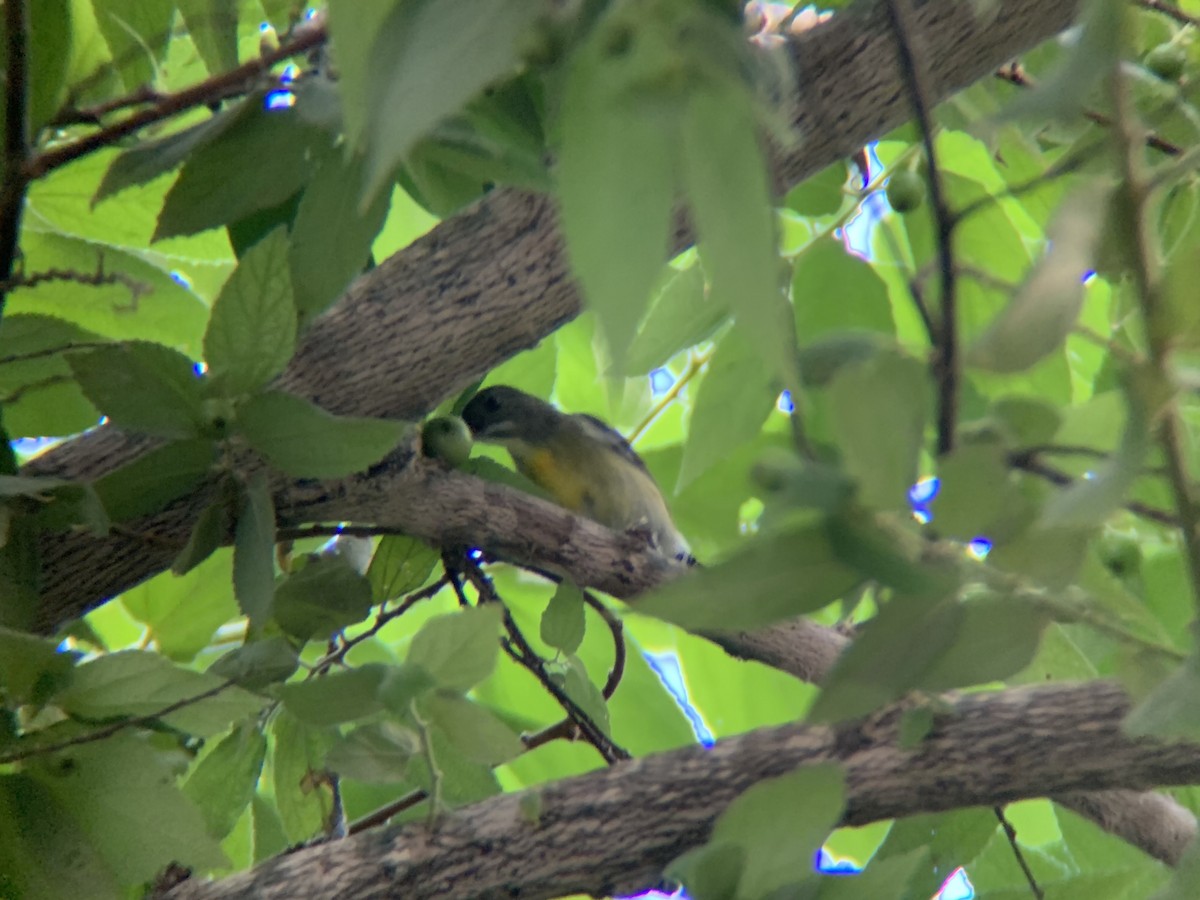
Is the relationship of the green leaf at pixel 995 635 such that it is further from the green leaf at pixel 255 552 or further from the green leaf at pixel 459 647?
the green leaf at pixel 255 552

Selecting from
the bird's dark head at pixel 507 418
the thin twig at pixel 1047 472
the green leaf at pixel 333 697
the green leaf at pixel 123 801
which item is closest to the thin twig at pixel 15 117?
Result: the green leaf at pixel 123 801

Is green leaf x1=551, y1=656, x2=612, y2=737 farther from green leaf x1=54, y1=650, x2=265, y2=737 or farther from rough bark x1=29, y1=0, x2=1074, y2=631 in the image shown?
green leaf x1=54, y1=650, x2=265, y2=737

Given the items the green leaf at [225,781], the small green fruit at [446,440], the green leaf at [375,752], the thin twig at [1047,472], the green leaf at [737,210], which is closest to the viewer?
the green leaf at [737,210]

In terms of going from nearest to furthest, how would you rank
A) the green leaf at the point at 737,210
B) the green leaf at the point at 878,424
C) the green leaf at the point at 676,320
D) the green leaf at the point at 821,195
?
the green leaf at the point at 737,210 < the green leaf at the point at 878,424 < the green leaf at the point at 676,320 < the green leaf at the point at 821,195

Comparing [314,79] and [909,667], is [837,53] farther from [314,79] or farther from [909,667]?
[909,667]

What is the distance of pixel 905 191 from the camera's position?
5.64 feet

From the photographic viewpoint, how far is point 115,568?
1.60 metres

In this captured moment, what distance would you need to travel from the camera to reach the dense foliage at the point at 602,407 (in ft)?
2.00

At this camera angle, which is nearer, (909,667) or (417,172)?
(909,667)

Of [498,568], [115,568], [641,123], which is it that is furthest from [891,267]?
[641,123]

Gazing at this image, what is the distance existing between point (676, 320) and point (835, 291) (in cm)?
30

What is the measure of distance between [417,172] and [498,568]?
117 cm

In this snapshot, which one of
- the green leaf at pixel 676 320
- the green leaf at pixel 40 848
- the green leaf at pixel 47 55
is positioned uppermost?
the green leaf at pixel 47 55

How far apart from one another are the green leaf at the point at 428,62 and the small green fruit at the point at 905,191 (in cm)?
118
